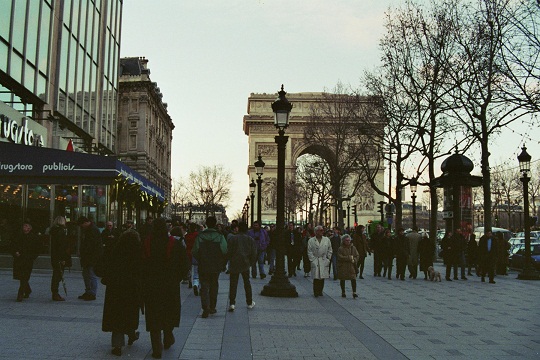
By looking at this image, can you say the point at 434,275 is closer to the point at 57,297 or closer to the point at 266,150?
the point at 57,297

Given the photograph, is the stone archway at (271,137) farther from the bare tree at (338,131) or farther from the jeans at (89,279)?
the jeans at (89,279)

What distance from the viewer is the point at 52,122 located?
1015 inches

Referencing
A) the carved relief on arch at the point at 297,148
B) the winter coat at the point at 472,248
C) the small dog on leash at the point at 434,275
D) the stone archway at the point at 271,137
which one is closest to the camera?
the small dog on leash at the point at 434,275

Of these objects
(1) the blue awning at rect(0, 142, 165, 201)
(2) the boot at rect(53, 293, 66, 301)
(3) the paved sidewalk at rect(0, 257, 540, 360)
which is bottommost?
(3) the paved sidewalk at rect(0, 257, 540, 360)

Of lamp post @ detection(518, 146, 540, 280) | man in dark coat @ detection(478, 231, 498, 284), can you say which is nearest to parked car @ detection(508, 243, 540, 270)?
lamp post @ detection(518, 146, 540, 280)

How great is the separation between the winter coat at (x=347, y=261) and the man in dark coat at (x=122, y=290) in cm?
760

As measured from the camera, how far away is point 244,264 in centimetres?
1195

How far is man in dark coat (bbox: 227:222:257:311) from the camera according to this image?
11.9 meters

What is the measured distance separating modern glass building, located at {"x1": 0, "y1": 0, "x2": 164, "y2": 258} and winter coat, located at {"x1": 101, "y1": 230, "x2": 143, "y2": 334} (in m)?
9.92

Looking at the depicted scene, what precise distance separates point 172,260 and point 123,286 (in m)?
0.71

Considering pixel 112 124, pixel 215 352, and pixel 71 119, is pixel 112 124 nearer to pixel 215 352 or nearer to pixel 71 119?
pixel 71 119

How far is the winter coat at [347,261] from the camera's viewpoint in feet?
47.7

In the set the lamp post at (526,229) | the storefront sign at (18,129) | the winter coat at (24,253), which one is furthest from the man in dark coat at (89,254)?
the lamp post at (526,229)

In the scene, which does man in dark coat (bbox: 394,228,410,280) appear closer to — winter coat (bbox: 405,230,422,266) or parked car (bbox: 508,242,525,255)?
winter coat (bbox: 405,230,422,266)
